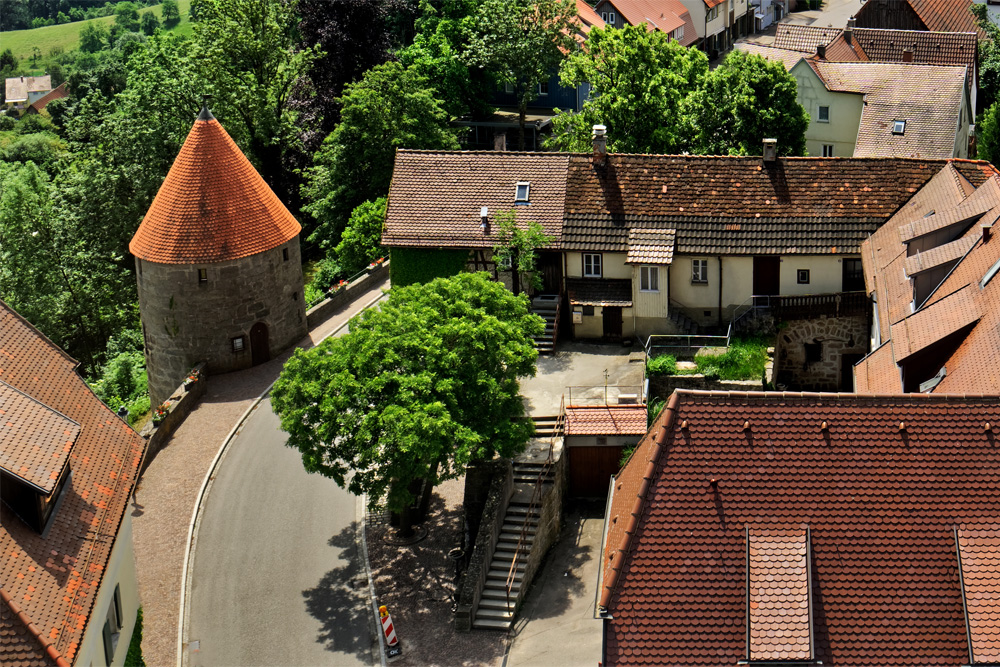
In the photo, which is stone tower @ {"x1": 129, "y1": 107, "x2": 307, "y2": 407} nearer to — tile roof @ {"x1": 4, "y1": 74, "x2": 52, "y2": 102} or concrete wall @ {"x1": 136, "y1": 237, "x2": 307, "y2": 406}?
concrete wall @ {"x1": 136, "y1": 237, "x2": 307, "y2": 406}

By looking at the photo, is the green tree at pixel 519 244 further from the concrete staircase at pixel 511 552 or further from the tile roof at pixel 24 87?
the tile roof at pixel 24 87

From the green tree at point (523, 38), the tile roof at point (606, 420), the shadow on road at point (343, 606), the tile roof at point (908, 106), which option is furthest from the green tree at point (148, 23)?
the shadow on road at point (343, 606)

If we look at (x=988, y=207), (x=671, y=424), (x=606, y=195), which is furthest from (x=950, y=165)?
(x=671, y=424)

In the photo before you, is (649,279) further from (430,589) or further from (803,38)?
(803,38)

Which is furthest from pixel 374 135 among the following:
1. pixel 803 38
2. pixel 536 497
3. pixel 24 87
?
pixel 24 87

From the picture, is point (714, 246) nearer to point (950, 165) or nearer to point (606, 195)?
point (606, 195)
